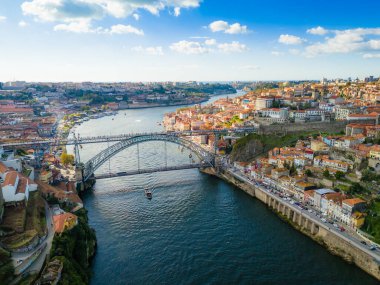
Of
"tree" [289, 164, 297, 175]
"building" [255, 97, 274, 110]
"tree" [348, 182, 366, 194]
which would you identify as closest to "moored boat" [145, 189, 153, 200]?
"tree" [289, 164, 297, 175]

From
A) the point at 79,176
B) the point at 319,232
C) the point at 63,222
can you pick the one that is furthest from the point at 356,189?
the point at 79,176

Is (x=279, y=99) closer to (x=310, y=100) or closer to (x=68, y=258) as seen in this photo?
(x=310, y=100)

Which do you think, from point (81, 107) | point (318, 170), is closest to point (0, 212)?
point (318, 170)

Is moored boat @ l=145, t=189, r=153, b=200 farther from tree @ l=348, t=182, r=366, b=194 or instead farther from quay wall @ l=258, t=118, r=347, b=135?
quay wall @ l=258, t=118, r=347, b=135

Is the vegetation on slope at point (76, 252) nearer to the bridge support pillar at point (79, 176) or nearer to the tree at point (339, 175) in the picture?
the bridge support pillar at point (79, 176)

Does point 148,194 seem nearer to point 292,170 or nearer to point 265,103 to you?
point 292,170
